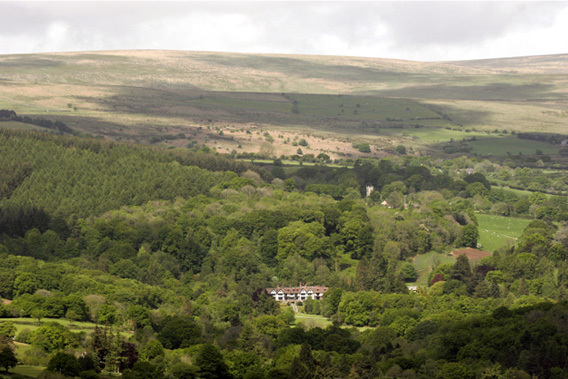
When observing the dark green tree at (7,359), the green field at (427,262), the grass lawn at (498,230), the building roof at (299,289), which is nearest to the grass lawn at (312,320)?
the building roof at (299,289)

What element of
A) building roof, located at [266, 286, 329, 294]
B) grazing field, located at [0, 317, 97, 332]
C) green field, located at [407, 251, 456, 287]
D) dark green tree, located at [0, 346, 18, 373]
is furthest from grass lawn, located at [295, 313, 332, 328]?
dark green tree, located at [0, 346, 18, 373]

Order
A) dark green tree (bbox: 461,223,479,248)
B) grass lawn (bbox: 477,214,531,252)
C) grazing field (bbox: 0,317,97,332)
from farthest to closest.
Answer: grass lawn (bbox: 477,214,531,252) → dark green tree (bbox: 461,223,479,248) → grazing field (bbox: 0,317,97,332)

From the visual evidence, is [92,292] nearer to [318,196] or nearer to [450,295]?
[450,295]

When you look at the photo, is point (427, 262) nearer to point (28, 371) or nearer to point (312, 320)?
point (312, 320)

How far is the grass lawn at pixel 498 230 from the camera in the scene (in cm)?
15800

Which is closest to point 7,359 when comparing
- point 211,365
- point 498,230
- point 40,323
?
point 211,365

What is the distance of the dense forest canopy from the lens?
312 feet

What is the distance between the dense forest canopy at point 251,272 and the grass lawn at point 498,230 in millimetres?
1846

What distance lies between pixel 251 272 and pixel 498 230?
4720 centimetres

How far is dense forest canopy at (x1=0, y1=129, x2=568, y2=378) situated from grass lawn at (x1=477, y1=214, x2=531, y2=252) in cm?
185

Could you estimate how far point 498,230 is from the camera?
6654 inches

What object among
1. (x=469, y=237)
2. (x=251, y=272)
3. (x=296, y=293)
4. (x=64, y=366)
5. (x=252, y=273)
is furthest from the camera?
(x=469, y=237)

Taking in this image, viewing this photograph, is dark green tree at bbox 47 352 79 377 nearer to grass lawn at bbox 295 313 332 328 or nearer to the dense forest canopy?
the dense forest canopy

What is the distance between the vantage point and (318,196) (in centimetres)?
18525
